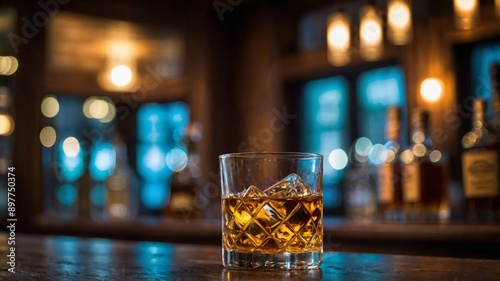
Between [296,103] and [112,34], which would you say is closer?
[296,103]

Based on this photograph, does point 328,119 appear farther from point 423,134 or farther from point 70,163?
point 70,163

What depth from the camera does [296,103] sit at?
165 inches

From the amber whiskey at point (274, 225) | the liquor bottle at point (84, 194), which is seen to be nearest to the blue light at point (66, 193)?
the liquor bottle at point (84, 194)

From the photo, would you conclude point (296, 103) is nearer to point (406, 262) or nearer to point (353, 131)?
point (353, 131)

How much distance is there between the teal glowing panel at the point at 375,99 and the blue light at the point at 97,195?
5.17 ft

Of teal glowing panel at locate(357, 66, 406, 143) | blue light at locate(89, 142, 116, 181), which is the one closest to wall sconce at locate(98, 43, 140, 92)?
blue light at locate(89, 142, 116, 181)

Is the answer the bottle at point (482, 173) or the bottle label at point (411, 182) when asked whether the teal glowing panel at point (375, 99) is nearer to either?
the bottle label at point (411, 182)

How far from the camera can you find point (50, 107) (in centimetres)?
573

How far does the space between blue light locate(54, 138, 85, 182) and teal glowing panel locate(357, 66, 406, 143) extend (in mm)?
2344

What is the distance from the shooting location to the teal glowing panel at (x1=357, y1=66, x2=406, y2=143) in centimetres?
378

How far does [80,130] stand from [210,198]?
2.17 meters

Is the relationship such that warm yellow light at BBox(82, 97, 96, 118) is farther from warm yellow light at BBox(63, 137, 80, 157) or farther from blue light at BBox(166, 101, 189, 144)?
blue light at BBox(166, 101, 189, 144)

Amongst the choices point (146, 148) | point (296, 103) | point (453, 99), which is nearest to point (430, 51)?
point (453, 99)

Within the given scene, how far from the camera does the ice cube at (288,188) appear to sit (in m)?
0.70
